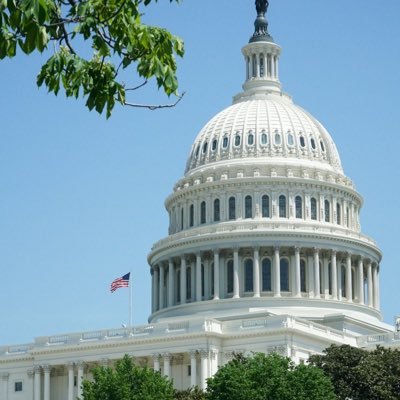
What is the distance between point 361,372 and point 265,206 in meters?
50.1

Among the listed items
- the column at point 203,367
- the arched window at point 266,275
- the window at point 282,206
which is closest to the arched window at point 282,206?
the window at point 282,206

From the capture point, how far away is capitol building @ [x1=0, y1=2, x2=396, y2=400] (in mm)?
131250

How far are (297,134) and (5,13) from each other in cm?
14232

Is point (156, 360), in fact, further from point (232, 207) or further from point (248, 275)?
point (232, 207)

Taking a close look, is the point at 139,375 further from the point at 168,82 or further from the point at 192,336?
the point at 168,82

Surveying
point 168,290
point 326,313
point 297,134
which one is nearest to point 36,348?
point 168,290

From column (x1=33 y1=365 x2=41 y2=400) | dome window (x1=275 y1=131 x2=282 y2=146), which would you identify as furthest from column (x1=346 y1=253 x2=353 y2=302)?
column (x1=33 y1=365 x2=41 y2=400)

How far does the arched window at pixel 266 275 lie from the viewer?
149 meters

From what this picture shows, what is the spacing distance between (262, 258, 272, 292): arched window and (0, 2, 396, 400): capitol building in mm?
173

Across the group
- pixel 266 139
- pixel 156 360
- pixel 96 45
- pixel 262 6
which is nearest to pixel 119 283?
pixel 156 360

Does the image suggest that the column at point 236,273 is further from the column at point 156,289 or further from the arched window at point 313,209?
the column at point 156,289

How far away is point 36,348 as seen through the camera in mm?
141500

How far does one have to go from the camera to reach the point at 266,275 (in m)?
151

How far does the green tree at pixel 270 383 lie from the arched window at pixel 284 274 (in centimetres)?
5098
